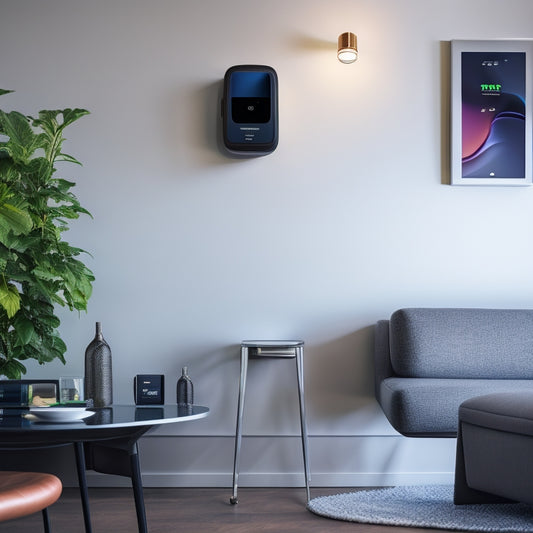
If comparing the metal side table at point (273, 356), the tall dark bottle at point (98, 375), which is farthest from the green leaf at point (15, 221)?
the metal side table at point (273, 356)

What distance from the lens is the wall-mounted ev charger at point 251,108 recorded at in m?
3.62

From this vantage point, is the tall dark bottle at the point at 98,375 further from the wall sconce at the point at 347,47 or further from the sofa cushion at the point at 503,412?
the wall sconce at the point at 347,47

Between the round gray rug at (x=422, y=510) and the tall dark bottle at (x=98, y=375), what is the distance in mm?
944

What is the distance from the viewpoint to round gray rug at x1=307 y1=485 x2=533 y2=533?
8.62ft

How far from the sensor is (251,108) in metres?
3.65

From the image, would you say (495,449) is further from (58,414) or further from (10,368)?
(10,368)

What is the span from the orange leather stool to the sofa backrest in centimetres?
206

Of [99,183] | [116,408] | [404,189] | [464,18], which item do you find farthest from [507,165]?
[116,408]

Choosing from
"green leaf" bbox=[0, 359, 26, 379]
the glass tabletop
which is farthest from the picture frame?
"green leaf" bbox=[0, 359, 26, 379]

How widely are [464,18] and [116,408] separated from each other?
8.44 ft

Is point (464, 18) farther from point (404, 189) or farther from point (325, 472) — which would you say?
point (325, 472)

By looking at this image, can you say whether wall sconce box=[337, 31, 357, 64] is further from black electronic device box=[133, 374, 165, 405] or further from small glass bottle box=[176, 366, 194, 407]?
black electronic device box=[133, 374, 165, 405]

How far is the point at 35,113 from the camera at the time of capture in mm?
3709

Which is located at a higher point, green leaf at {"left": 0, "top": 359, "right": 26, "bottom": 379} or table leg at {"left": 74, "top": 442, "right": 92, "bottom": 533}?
green leaf at {"left": 0, "top": 359, "right": 26, "bottom": 379}
